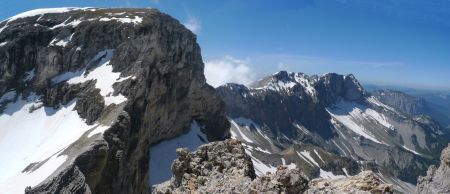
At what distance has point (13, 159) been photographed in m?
95.2

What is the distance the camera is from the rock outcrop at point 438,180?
1883 cm

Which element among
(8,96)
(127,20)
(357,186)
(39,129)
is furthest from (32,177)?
(357,186)

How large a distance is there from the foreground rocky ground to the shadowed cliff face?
179 ft

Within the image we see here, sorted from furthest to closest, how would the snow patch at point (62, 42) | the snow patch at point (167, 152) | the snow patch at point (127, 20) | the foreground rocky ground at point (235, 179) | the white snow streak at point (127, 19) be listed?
the snow patch at point (62, 42)
the white snow streak at point (127, 19)
the snow patch at point (127, 20)
the snow patch at point (167, 152)
the foreground rocky ground at point (235, 179)

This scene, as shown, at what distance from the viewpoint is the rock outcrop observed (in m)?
18.8

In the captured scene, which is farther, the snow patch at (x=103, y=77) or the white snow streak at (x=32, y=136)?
the snow patch at (x=103, y=77)

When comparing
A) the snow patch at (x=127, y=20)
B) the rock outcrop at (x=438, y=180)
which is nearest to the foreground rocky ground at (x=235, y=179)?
the rock outcrop at (x=438, y=180)

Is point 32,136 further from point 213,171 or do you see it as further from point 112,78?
point 213,171

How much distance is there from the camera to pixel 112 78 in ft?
350

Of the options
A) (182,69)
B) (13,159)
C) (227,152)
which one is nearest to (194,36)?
(182,69)

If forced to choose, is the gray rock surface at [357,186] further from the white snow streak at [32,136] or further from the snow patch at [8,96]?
the snow patch at [8,96]

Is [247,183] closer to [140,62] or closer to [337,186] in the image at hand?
[337,186]

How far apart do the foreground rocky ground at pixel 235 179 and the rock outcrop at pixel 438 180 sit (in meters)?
6.27

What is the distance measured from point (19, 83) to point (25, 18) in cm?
2806
